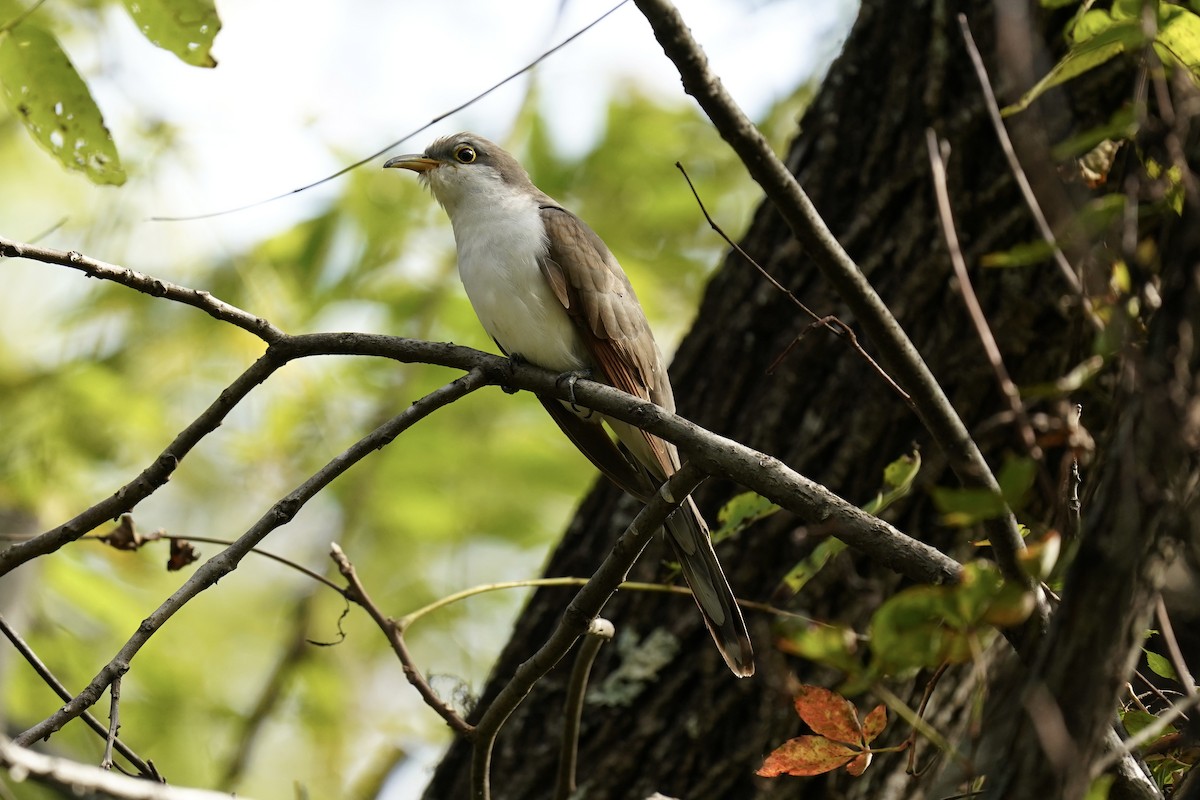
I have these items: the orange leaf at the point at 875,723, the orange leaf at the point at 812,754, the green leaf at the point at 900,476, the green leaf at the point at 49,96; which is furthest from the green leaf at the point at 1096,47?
the green leaf at the point at 49,96

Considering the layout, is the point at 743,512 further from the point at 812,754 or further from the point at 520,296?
the point at 520,296

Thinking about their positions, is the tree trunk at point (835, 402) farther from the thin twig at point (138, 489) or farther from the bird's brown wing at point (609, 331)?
the thin twig at point (138, 489)

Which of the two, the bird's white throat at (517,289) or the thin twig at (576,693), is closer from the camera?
the thin twig at (576,693)

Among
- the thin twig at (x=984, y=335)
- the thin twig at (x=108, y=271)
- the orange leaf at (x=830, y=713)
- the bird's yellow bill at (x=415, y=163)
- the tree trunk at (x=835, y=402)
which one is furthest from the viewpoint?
the bird's yellow bill at (x=415, y=163)

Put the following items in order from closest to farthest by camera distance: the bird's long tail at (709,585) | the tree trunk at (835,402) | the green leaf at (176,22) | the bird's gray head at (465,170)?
the green leaf at (176,22), the bird's long tail at (709,585), the tree trunk at (835,402), the bird's gray head at (465,170)

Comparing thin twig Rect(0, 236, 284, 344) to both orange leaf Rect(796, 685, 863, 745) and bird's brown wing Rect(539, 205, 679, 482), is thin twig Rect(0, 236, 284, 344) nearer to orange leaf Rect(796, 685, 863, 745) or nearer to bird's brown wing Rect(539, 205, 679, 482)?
orange leaf Rect(796, 685, 863, 745)

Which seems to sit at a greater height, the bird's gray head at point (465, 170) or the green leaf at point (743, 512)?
the bird's gray head at point (465, 170)

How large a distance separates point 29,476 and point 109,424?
48 cm

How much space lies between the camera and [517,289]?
Answer: 4199mm

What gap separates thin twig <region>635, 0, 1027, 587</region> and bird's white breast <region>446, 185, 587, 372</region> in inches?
76.9

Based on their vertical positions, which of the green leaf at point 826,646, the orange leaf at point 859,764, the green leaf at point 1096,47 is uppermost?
the green leaf at point 1096,47

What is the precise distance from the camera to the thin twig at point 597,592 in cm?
268

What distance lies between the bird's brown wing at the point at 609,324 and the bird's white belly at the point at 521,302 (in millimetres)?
53

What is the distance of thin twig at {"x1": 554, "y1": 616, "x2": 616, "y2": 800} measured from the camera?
9.73 ft
